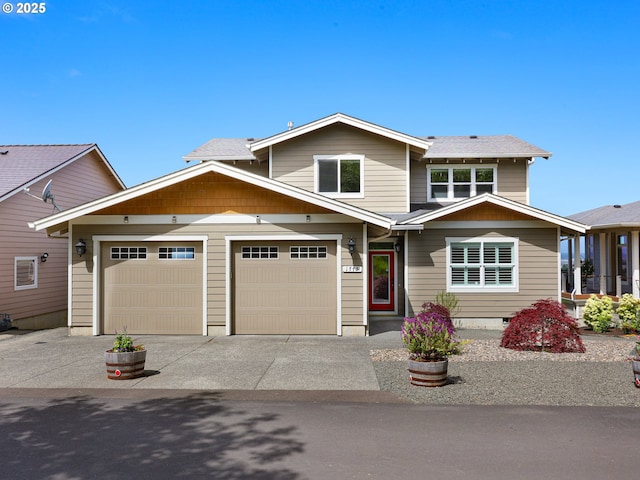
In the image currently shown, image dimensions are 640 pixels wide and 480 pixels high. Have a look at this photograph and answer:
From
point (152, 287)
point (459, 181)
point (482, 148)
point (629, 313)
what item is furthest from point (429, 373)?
point (482, 148)

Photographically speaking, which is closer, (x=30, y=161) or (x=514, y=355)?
(x=514, y=355)

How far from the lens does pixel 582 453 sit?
488cm

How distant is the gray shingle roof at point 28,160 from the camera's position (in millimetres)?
15596

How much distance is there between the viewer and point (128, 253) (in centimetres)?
1253

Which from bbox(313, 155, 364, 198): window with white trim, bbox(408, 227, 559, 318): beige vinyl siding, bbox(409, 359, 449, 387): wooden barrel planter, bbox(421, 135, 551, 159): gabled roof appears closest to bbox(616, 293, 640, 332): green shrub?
bbox(408, 227, 559, 318): beige vinyl siding

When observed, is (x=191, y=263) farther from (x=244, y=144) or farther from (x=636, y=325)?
(x=636, y=325)

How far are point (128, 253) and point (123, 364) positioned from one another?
5327mm

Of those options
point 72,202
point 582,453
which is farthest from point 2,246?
point 582,453

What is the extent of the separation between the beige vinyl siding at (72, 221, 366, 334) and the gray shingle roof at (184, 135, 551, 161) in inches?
210

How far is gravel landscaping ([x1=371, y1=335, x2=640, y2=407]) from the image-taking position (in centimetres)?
681

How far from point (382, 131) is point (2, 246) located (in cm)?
1278

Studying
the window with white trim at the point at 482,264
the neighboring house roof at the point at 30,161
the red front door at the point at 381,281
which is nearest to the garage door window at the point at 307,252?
the red front door at the point at 381,281

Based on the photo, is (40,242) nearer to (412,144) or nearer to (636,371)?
(412,144)

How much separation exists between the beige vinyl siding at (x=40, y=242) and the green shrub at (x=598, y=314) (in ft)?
58.9
